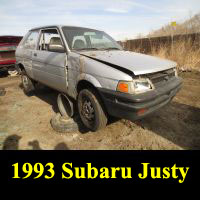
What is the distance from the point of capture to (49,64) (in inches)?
127

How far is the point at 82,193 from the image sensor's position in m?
1.70

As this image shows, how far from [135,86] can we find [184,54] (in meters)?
6.17

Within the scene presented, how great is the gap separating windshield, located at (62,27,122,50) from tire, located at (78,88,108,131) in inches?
36.5

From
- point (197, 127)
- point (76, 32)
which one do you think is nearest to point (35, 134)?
point (76, 32)

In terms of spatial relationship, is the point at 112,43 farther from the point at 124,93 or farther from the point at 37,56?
the point at 124,93

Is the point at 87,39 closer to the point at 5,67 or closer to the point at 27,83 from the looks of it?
the point at 27,83

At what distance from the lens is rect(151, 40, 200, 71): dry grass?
6633 mm

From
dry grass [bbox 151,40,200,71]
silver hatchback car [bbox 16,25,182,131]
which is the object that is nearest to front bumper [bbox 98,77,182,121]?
silver hatchback car [bbox 16,25,182,131]

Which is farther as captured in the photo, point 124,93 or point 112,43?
point 112,43

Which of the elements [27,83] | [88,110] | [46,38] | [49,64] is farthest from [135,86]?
[27,83]

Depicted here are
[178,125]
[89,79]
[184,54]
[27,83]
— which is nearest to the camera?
[89,79]

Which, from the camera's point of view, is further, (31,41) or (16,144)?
(31,41)

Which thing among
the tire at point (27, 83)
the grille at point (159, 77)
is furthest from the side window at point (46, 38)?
the grille at point (159, 77)

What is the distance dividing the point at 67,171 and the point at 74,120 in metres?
1.16
